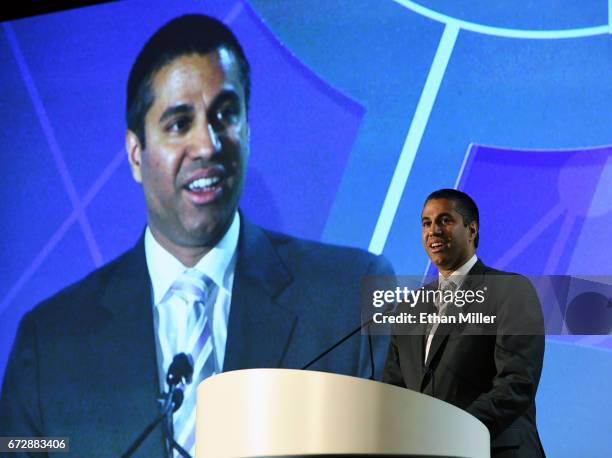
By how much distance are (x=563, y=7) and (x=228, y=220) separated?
5.80 feet

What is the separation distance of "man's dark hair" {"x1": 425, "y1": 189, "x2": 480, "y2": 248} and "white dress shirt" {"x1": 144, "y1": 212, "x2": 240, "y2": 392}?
100 centimetres

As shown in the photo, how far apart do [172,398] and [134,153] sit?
120 cm

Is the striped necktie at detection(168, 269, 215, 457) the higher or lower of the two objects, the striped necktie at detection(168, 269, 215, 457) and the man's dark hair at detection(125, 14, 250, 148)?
the lower

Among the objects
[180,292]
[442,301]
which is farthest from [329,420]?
[180,292]

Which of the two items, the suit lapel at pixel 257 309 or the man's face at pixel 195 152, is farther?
the man's face at pixel 195 152

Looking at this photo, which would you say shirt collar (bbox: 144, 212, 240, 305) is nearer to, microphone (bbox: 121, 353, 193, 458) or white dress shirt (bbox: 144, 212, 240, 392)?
white dress shirt (bbox: 144, 212, 240, 392)

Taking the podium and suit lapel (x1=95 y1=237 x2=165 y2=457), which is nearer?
the podium

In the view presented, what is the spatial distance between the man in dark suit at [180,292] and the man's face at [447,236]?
0.30m

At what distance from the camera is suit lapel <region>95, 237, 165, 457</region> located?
416 cm

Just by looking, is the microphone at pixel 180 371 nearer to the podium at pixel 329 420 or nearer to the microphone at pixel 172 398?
the microphone at pixel 172 398

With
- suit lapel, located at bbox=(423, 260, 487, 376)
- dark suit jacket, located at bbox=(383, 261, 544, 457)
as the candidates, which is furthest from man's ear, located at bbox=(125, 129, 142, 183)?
suit lapel, located at bbox=(423, 260, 487, 376)

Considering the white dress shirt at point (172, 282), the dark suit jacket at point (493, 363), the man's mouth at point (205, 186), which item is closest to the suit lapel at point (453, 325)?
the dark suit jacket at point (493, 363)

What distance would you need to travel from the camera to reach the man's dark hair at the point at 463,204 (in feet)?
12.4

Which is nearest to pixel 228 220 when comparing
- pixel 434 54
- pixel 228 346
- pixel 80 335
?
pixel 228 346
